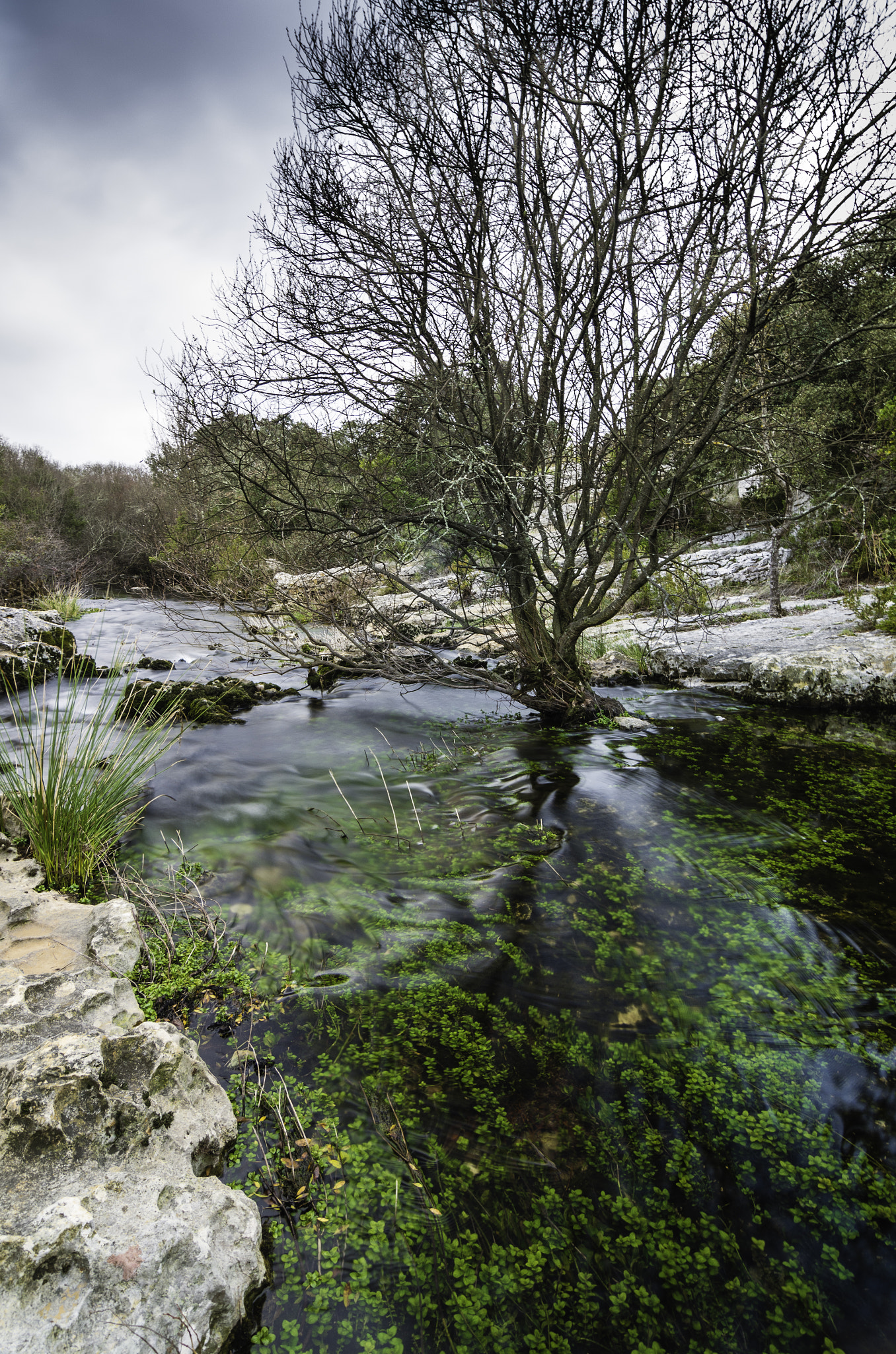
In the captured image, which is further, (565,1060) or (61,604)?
(61,604)

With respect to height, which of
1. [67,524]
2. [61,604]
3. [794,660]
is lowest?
[794,660]

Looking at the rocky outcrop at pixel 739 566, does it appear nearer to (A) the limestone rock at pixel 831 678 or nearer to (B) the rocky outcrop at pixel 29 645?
(A) the limestone rock at pixel 831 678

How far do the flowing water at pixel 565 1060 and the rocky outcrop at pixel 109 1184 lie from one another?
204mm

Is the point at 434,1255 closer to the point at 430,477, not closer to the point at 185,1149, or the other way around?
the point at 185,1149

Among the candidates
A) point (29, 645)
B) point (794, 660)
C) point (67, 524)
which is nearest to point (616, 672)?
point (794, 660)

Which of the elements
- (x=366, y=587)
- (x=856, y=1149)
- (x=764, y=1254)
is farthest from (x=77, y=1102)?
(x=366, y=587)

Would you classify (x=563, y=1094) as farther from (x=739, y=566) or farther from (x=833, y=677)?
(x=739, y=566)

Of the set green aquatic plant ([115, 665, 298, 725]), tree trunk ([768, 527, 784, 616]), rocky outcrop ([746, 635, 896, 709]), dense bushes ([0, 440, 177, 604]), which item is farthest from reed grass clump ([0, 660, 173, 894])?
tree trunk ([768, 527, 784, 616])

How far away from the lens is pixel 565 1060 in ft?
7.70

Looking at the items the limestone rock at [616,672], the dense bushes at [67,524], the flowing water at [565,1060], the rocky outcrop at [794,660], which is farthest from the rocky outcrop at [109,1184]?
the dense bushes at [67,524]

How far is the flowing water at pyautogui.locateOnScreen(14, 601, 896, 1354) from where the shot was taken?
64.0 inches

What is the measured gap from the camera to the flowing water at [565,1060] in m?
1.62

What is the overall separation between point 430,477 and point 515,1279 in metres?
5.45

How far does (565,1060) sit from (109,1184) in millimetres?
1526
